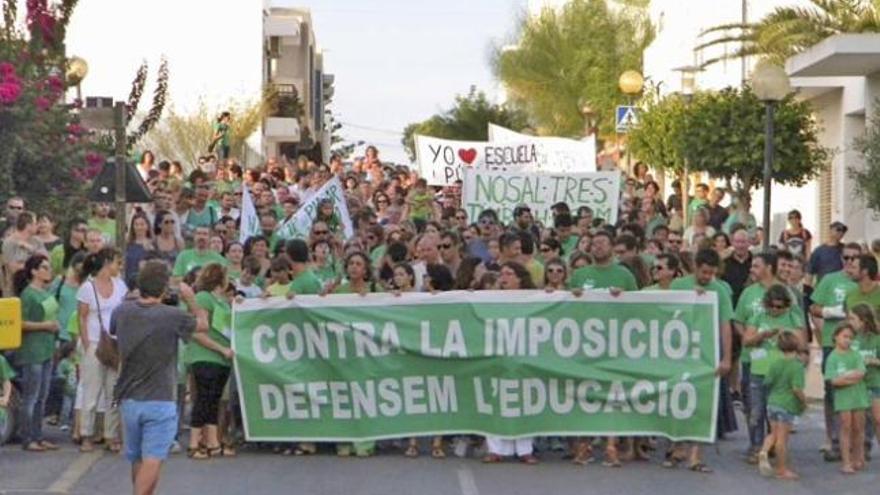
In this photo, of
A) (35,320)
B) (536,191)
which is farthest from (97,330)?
(536,191)

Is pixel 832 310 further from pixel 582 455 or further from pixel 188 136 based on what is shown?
pixel 188 136

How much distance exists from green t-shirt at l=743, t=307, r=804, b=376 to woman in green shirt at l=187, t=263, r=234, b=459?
4.06 metres

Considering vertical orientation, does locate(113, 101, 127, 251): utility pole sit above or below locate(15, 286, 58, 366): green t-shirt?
above

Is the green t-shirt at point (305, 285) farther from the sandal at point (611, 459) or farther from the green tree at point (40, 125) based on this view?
the green tree at point (40, 125)

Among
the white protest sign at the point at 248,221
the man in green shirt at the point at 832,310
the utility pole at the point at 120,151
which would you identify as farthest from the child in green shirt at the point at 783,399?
the white protest sign at the point at 248,221

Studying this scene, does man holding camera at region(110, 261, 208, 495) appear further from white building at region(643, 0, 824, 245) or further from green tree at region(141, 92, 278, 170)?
green tree at region(141, 92, 278, 170)

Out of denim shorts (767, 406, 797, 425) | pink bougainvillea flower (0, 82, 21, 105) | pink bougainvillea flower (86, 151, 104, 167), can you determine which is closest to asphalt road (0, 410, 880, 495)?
denim shorts (767, 406, 797, 425)

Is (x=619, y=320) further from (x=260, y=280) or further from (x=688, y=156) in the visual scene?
(x=688, y=156)

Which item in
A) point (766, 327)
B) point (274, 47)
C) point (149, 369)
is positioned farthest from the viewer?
point (274, 47)

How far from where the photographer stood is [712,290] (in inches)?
658

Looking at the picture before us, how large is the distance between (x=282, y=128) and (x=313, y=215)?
148 ft

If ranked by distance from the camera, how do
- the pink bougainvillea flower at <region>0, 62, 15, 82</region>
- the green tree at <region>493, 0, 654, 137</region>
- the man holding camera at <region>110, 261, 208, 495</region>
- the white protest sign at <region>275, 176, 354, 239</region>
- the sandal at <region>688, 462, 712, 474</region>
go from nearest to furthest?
1. the man holding camera at <region>110, 261, 208, 495</region>
2. the sandal at <region>688, 462, 712, 474</region>
3. the pink bougainvillea flower at <region>0, 62, 15, 82</region>
4. the white protest sign at <region>275, 176, 354, 239</region>
5. the green tree at <region>493, 0, 654, 137</region>

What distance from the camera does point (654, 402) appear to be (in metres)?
16.6

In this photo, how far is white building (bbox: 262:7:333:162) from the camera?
226ft
